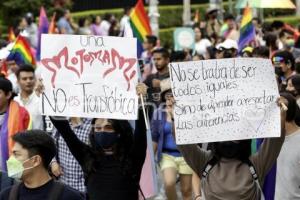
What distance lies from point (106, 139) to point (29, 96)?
103 inches

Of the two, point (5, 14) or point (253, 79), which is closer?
point (253, 79)

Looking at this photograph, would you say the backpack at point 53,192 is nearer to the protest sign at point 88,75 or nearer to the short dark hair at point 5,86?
the protest sign at point 88,75

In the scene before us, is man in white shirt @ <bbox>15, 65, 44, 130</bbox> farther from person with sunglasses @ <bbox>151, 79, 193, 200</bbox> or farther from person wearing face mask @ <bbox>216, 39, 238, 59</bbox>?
person wearing face mask @ <bbox>216, 39, 238, 59</bbox>

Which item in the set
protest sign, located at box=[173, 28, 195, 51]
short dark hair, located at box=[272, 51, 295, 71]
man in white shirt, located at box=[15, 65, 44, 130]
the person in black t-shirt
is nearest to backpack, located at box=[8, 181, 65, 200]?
man in white shirt, located at box=[15, 65, 44, 130]

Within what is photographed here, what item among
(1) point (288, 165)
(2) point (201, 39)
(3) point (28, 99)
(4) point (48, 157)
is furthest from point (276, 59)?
(2) point (201, 39)

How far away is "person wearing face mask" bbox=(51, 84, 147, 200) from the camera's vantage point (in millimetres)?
6242

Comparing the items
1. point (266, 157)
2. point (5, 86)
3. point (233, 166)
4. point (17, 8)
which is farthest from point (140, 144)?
point (17, 8)

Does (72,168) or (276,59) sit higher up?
(276,59)

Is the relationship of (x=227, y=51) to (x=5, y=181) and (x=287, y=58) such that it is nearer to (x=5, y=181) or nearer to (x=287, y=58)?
(x=287, y=58)

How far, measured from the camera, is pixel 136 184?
250 inches

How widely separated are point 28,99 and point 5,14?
65.2 feet

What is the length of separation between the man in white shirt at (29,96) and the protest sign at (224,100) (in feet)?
9.03

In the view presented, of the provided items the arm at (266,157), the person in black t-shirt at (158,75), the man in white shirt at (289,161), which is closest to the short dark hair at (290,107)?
the man in white shirt at (289,161)

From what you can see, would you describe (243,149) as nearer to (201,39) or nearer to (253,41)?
(253,41)
